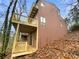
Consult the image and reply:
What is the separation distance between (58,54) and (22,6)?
28.2ft

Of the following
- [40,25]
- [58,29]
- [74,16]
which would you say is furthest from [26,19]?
[58,29]

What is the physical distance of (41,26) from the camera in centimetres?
1585

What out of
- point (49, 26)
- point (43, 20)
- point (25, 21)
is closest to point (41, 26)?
point (43, 20)

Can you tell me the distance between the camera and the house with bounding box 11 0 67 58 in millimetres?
13031

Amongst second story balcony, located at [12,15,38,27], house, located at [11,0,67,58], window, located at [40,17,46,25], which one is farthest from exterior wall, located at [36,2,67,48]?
second story balcony, located at [12,15,38,27]

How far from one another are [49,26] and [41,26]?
1.72m

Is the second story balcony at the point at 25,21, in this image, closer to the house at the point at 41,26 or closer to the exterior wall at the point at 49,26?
the house at the point at 41,26

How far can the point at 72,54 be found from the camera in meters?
9.44

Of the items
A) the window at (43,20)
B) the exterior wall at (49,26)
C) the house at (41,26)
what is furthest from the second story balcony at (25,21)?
the window at (43,20)

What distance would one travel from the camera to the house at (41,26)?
42.8 ft

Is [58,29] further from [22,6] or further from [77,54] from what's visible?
[77,54]

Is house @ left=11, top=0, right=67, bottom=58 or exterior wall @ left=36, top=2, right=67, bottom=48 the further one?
exterior wall @ left=36, top=2, right=67, bottom=48

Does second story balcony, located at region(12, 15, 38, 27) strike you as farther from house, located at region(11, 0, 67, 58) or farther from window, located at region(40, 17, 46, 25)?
window, located at region(40, 17, 46, 25)

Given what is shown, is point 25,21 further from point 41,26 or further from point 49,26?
point 49,26
